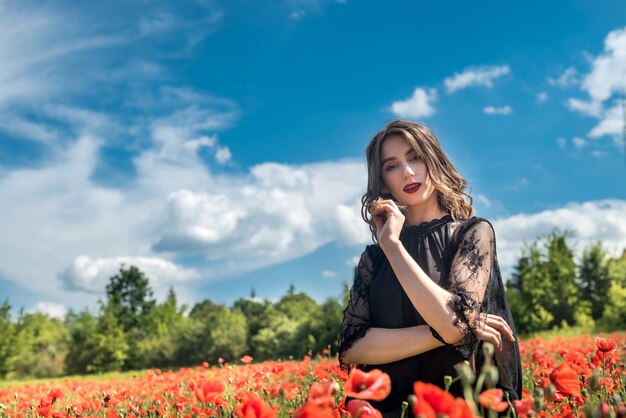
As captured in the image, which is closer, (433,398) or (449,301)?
(433,398)

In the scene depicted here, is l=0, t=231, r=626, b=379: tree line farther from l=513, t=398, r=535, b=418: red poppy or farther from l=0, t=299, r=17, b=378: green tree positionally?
l=513, t=398, r=535, b=418: red poppy

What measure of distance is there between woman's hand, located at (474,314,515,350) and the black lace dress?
0.09 feet

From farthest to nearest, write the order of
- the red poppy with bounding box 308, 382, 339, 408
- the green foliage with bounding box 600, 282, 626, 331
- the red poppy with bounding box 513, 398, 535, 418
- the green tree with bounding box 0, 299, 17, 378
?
the green tree with bounding box 0, 299, 17, 378 → the green foliage with bounding box 600, 282, 626, 331 → the red poppy with bounding box 513, 398, 535, 418 → the red poppy with bounding box 308, 382, 339, 408

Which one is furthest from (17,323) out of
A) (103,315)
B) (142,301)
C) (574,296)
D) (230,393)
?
(230,393)

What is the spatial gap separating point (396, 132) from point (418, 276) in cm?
101

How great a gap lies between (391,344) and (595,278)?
29256 mm

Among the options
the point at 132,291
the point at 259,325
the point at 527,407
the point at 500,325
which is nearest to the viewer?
the point at 527,407

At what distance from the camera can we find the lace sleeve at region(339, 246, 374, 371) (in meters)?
2.92

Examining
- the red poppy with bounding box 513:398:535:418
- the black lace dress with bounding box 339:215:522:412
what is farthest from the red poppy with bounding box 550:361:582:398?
the black lace dress with bounding box 339:215:522:412

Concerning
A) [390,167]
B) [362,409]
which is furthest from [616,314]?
[362,409]

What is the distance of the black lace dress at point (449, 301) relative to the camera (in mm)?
2682

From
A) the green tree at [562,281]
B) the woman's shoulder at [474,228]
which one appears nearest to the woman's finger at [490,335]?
the woman's shoulder at [474,228]

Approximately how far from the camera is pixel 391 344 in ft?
8.80

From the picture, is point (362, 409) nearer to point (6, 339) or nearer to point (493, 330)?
point (493, 330)
